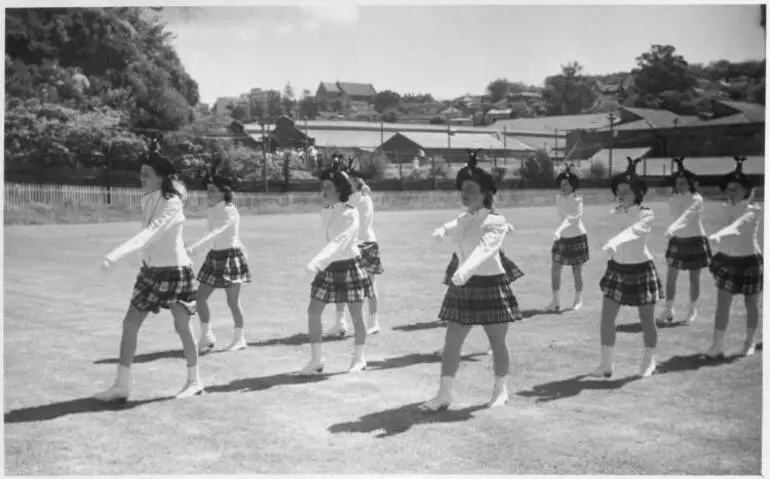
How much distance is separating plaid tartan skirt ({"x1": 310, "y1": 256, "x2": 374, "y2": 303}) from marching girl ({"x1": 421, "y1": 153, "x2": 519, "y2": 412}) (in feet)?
3.11

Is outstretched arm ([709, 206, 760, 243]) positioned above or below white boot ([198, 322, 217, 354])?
above

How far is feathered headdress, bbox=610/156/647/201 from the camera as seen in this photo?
567 cm

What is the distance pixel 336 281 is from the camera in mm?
5738

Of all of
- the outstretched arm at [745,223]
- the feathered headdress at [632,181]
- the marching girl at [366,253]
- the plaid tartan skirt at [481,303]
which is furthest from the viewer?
the marching girl at [366,253]

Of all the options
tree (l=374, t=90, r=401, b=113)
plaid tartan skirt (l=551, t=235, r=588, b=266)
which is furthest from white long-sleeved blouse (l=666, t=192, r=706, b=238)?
tree (l=374, t=90, r=401, b=113)

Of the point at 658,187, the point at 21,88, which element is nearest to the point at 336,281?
the point at 658,187

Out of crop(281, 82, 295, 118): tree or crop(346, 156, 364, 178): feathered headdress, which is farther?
crop(281, 82, 295, 118): tree

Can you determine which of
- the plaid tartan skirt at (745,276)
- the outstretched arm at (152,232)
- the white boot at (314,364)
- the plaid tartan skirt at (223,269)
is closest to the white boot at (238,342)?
the plaid tartan skirt at (223,269)

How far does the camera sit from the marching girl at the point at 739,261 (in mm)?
6051

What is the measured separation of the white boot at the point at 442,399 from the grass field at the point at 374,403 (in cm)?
7

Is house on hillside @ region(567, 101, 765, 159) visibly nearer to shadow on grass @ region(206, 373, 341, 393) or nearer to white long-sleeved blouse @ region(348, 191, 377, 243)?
white long-sleeved blouse @ region(348, 191, 377, 243)

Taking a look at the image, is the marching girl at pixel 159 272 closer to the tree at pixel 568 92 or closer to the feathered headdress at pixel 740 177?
the tree at pixel 568 92

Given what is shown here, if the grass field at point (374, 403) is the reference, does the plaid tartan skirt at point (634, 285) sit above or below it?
above

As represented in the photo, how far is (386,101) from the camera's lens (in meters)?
8.06
